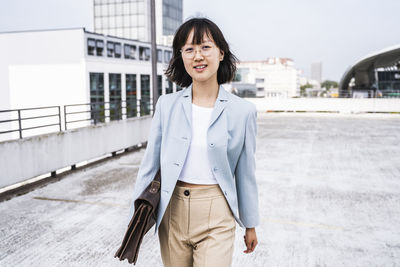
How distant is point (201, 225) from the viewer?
82.4 inches

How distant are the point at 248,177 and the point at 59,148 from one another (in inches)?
283

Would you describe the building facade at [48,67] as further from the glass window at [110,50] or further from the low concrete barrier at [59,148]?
the low concrete barrier at [59,148]

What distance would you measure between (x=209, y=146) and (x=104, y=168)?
7.78m

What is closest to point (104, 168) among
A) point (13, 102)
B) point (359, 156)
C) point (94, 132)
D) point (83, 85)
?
point (94, 132)

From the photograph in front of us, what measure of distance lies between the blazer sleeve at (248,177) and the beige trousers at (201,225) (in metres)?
0.13

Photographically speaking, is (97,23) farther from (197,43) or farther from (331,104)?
(197,43)

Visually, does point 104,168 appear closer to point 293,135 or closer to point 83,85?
point 293,135

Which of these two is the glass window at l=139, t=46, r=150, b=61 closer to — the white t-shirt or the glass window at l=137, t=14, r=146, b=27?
the glass window at l=137, t=14, r=146, b=27

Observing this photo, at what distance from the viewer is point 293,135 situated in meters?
15.5

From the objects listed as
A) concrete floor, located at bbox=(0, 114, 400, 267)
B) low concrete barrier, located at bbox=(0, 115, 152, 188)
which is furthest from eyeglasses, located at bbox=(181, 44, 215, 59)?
low concrete barrier, located at bbox=(0, 115, 152, 188)

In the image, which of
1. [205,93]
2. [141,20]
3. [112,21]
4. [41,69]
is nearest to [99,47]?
[41,69]

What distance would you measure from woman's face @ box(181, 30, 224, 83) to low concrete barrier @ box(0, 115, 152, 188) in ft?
19.3

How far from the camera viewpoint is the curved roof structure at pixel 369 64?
154ft

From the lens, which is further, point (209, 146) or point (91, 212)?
point (91, 212)
